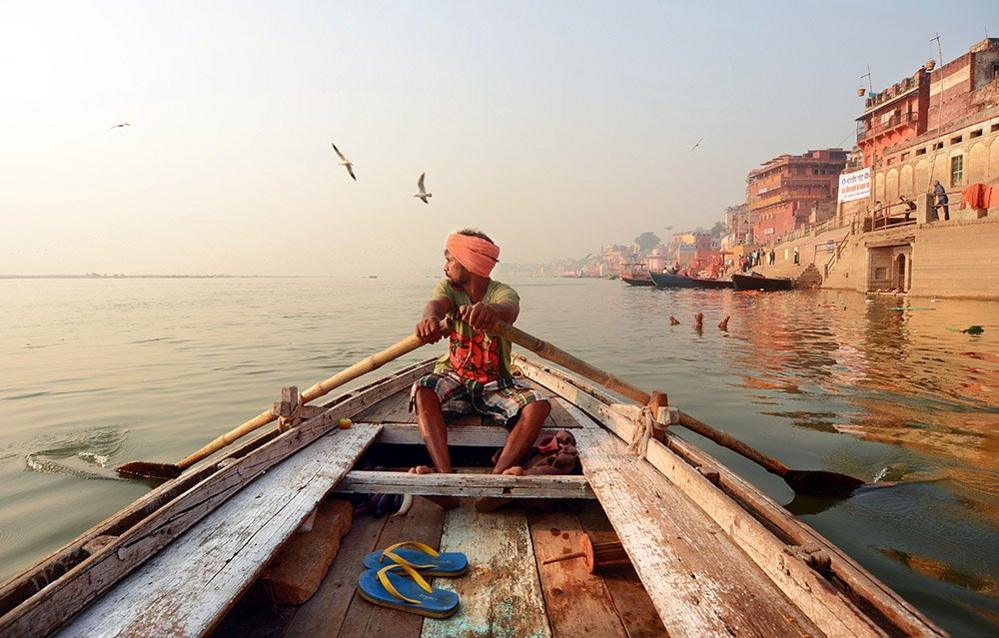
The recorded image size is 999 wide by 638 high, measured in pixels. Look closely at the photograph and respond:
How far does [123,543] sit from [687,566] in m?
1.89

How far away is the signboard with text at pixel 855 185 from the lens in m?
33.0

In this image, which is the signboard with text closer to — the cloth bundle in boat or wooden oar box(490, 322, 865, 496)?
wooden oar box(490, 322, 865, 496)

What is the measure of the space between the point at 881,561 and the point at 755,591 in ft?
6.59

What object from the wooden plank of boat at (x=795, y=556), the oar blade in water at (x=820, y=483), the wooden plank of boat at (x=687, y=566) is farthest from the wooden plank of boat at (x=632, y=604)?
the oar blade in water at (x=820, y=483)

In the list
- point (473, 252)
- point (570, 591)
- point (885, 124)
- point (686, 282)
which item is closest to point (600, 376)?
point (473, 252)

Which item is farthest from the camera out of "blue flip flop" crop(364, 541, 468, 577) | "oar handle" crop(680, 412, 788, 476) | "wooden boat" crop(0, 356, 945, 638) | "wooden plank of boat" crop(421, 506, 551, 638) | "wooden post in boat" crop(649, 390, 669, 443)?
"oar handle" crop(680, 412, 788, 476)

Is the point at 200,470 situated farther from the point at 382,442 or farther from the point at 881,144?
the point at 881,144

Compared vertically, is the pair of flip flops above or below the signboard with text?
below

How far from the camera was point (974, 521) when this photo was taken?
3486 mm

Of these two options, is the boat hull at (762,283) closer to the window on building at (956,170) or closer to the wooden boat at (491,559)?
the window on building at (956,170)

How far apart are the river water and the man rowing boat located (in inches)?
82.7

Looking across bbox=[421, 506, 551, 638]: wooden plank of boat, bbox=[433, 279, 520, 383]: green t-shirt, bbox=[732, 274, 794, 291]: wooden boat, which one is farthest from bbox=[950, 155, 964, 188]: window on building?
bbox=[421, 506, 551, 638]: wooden plank of boat

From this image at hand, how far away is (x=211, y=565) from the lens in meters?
1.81

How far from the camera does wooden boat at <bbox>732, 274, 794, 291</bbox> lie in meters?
33.7
